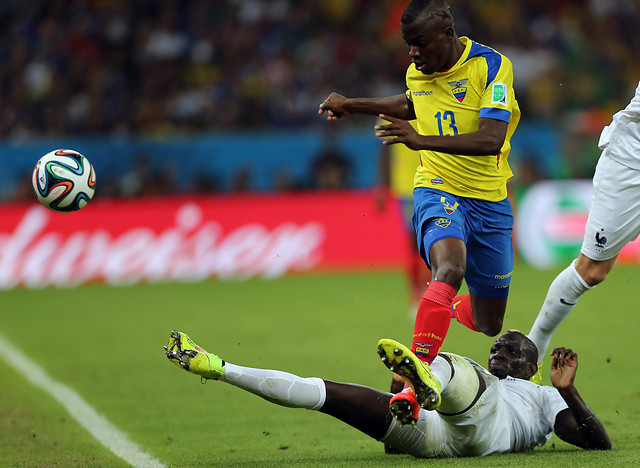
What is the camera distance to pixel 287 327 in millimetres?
11180

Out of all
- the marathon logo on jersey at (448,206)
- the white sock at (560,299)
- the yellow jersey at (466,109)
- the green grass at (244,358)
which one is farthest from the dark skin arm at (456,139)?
the green grass at (244,358)

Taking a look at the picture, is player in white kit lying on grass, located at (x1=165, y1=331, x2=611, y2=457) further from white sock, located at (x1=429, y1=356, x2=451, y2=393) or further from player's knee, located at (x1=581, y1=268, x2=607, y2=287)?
player's knee, located at (x1=581, y1=268, x2=607, y2=287)

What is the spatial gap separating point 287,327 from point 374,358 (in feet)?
6.81

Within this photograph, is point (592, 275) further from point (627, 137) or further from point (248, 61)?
point (248, 61)

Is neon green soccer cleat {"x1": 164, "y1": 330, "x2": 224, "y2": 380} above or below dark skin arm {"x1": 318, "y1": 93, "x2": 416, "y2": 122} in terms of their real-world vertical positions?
below

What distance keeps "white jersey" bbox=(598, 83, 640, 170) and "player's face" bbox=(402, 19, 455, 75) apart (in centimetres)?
113

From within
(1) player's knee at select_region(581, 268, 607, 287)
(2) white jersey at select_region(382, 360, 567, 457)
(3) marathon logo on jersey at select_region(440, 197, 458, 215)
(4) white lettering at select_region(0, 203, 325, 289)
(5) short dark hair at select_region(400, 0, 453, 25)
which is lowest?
(4) white lettering at select_region(0, 203, 325, 289)

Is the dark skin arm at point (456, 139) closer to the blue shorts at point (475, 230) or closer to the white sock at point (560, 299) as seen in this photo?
the blue shorts at point (475, 230)

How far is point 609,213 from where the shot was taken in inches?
244

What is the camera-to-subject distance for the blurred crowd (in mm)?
17141

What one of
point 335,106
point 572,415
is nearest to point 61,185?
point 335,106

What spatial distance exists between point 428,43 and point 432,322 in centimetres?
168

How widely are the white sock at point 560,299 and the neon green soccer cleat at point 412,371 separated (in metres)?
1.83

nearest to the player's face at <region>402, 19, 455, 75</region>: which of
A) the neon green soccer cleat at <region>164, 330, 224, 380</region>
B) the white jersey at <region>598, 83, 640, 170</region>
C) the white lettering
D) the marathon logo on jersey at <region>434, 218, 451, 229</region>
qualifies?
the marathon logo on jersey at <region>434, 218, 451, 229</region>
